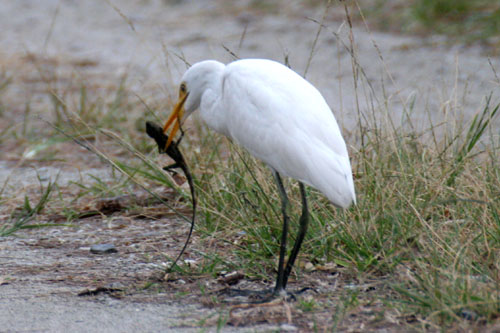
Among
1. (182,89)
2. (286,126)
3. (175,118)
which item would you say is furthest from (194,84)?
(286,126)

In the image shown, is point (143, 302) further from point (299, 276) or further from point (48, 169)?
point (48, 169)

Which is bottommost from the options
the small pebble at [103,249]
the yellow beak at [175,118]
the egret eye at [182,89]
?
the small pebble at [103,249]

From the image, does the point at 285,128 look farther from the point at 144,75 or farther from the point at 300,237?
the point at 144,75

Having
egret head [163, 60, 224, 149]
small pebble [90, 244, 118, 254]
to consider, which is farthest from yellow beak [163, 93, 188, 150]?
small pebble [90, 244, 118, 254]

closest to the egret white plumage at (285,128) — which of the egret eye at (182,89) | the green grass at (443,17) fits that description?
the egret eye at (182,89)

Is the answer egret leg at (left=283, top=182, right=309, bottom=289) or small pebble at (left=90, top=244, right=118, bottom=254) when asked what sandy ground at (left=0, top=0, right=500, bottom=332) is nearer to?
small pebble at (left=90, top=244, right=118, bottom=254)

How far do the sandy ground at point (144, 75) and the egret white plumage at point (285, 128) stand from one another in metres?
0.49

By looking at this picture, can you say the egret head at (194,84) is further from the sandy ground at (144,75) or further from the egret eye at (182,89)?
the sandy ground at (144,75)

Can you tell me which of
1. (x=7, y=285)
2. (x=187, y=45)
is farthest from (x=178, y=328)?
(x=187, y=45)

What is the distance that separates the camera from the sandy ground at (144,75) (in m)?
2.67

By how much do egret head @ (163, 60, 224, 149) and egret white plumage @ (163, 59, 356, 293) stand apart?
0.08 metres

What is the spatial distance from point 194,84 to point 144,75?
318 cm

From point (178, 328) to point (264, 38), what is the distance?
17.9 feet

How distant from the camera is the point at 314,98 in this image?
268cm
